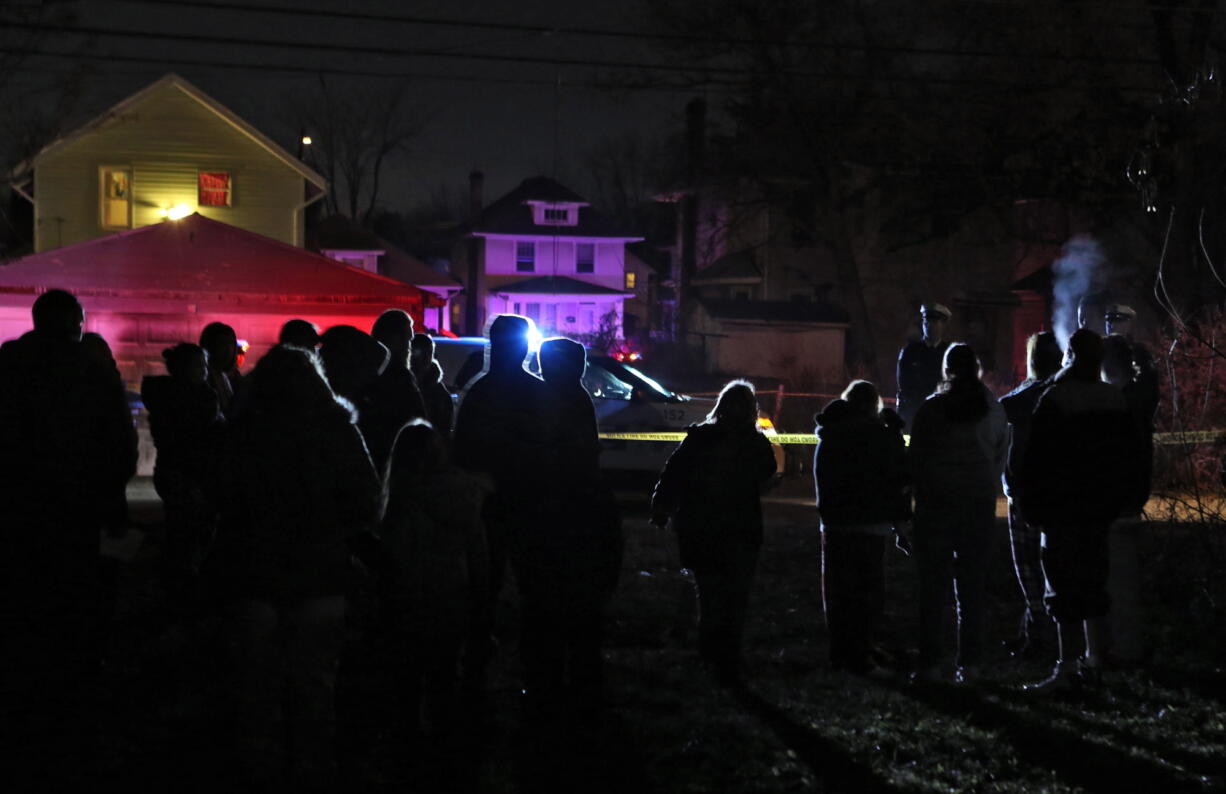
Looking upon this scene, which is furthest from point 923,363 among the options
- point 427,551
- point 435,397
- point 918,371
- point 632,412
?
point 427,551

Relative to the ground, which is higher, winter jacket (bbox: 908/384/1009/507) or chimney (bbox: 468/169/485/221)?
chimney (bbox: 468/169/485/221)

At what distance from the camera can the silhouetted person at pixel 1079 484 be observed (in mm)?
6602

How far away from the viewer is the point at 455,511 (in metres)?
5.45

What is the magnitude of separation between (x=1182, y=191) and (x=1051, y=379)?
20.3 meters

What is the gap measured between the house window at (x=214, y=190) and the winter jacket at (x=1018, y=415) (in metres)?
28.9

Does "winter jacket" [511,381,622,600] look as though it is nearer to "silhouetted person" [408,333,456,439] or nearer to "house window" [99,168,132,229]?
"silhouetted person" [408,333,456,439]

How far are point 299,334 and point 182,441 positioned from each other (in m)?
1.49

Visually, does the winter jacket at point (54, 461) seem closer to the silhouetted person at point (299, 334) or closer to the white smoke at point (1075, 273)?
the silhouetted person at point (299, 334)

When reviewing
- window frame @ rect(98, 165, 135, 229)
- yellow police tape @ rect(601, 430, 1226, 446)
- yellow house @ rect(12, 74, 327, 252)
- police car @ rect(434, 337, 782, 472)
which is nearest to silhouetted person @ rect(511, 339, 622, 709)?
yellow police tape @ rect(601, 430, 1226, 446)

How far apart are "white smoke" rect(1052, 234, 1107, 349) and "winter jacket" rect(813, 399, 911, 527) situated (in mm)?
26279

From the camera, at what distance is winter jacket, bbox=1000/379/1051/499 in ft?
24.3

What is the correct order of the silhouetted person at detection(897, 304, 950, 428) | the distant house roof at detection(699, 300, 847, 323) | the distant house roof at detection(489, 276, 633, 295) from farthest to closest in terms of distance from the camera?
the distant house roof at detection(489, 276, 633, 295) → the distant house roof at detection(699, 300, 847, 323) → the silhouetted person at detection(897, 304, 950, 428)

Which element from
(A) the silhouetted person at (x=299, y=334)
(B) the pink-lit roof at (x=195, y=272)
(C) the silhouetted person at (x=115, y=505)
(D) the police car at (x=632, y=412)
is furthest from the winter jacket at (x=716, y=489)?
(B) the pink-lit roof at (x=195, y=272)

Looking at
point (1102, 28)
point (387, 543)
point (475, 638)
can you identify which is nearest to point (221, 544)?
point (387, 543)
